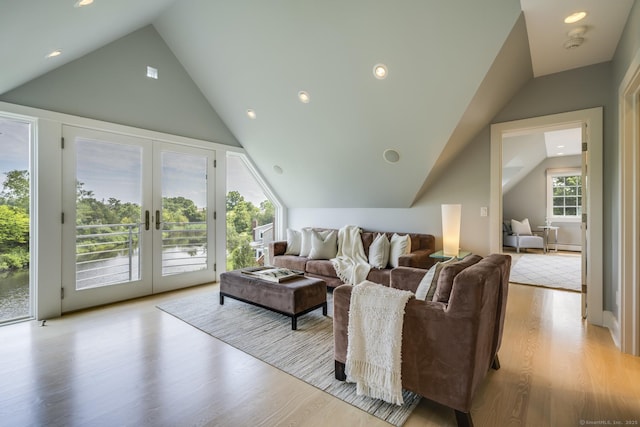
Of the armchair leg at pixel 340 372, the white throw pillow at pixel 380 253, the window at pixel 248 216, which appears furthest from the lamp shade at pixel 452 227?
the window at pixel 248 216

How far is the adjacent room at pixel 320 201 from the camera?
173 cm

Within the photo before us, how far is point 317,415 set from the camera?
166 cm

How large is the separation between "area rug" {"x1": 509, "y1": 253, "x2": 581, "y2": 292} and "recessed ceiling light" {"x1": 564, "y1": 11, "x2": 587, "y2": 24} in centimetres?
337

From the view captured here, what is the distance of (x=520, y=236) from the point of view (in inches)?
304

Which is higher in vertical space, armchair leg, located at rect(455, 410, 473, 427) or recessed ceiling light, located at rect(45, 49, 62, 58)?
recessed ceiling light, located at rect(45, 49, 62, 58)

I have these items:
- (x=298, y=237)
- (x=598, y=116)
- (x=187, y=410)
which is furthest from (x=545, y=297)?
(x=187, y=410)

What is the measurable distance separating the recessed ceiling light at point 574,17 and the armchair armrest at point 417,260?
99.0 inches

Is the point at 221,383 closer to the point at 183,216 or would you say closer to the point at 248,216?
the point at 183,216

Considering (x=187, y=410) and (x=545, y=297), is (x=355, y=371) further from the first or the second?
(x=545, y=297)

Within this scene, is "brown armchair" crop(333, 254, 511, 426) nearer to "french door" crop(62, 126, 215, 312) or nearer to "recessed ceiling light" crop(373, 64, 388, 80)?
"recessed ceiling light" crop(373, 64, 388, 80)

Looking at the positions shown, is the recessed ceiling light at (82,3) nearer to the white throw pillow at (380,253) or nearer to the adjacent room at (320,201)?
the adjacent room at (320,201)

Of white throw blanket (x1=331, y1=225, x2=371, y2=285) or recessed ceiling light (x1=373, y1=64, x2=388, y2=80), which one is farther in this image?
white throw blanket (x1=331, y1=225, x2=371, y2=285)

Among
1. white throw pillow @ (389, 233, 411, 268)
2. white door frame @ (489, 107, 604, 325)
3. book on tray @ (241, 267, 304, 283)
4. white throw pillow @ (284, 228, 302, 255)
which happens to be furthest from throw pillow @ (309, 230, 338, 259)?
white door frame @ (489, 107, 604, 325)

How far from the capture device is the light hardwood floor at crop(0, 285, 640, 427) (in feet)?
5.38
